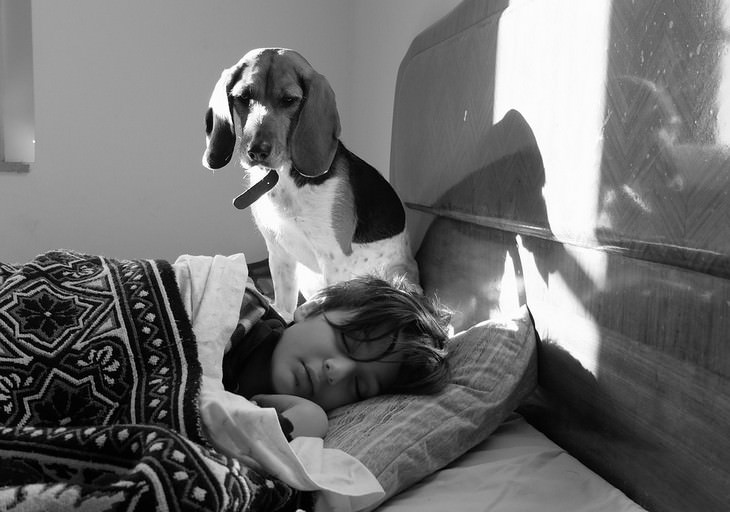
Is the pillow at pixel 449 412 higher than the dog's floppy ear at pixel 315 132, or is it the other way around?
the dog's floppy ear at pixel 315 132

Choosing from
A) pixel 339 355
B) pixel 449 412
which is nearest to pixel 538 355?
pixel 449 412

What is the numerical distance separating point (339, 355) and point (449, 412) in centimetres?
18

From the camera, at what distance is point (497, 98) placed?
138 centimetres

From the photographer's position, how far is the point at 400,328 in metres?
1.05

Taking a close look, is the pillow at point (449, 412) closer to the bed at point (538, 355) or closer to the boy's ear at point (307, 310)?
the bed at point (538, 355)

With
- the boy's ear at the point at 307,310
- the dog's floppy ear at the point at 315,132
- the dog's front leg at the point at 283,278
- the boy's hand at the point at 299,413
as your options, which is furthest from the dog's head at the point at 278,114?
the boy's hand at the point at 299,413

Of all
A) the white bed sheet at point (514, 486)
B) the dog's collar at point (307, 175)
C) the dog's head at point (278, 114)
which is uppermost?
the dog's head at point (278, 114)

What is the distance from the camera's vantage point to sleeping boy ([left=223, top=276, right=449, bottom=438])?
986mm

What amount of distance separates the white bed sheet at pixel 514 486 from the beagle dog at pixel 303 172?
769mm

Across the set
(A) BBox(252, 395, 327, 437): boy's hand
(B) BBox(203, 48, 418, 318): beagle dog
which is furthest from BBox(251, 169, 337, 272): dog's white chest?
(A) BBox(252, 395, 327, 437): boy's hand

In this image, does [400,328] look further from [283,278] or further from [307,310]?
[283,278]

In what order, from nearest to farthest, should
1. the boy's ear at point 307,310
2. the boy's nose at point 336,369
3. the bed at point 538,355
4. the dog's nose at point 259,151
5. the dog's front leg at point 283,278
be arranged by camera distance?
the bed at point 538,355 < the boy's nose at point 336,369 < the boy's ear at point 307,310 < the dog's nose at point 259,151 < the dog's front leg at point 283,278

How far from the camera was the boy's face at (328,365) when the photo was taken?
979 millimetres

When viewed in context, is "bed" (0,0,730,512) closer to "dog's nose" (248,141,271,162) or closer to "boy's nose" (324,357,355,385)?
"boy's nose" (324,357,355,385)
